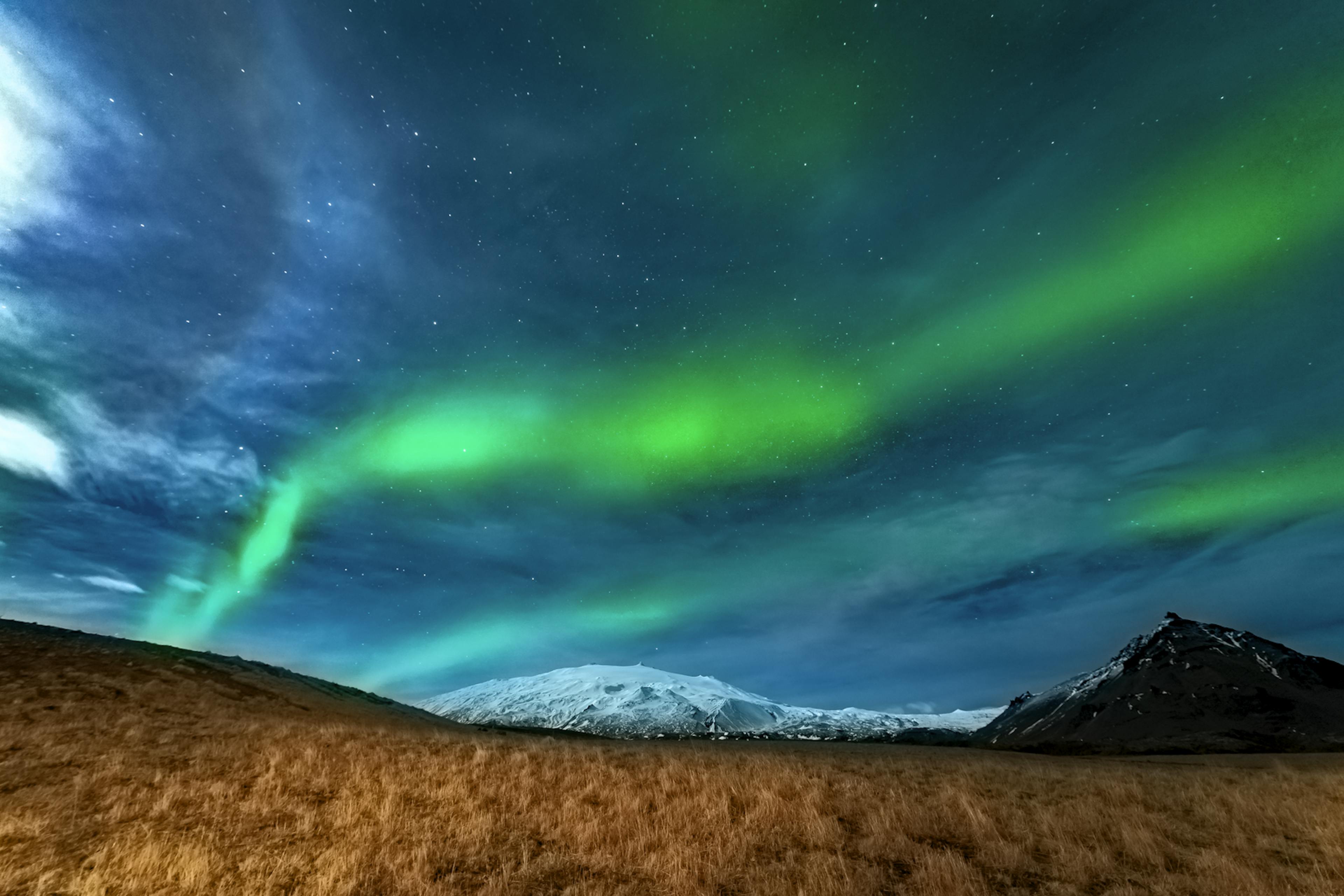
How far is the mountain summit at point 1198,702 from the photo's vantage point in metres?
124

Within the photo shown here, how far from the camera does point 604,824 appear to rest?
947 cm

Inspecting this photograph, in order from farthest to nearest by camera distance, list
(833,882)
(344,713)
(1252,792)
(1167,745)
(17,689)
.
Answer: (1167,745) → (344,713) → (17,689) → (1252,792) → (833,882)

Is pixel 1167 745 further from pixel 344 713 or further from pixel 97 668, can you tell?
pixel 97 668

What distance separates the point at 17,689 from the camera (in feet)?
79.6

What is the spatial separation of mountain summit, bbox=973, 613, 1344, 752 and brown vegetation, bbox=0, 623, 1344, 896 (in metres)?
123

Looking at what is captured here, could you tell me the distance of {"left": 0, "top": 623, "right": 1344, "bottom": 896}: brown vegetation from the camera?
728 centimetres

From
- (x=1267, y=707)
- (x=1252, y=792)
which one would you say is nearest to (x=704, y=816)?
(x=1252, y=792)

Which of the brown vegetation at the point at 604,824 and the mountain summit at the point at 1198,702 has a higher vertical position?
the mountain summit at the point at 1198,702

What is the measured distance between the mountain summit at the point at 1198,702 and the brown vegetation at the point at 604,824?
403 ft

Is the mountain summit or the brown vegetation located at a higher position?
the mountain summit

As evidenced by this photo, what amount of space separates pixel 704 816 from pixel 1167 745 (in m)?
160

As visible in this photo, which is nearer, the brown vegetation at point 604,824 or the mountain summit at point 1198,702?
the brown vegetation at point 604,824

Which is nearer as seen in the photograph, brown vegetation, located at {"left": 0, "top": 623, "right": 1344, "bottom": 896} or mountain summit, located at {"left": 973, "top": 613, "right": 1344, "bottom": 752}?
brown vegetation, located at {"left": 0, "top": 623, "right": 1344, "bottom": 896}

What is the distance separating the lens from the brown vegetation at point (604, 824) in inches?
287
